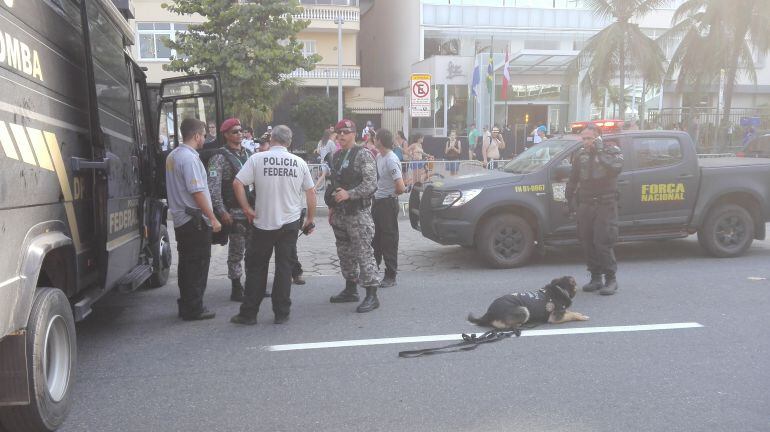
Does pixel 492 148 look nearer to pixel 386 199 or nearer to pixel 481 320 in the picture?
pixel 386 199

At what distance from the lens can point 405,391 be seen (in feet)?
13.2

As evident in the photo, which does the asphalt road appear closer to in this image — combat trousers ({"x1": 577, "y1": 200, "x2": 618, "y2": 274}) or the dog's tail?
the dog's tail

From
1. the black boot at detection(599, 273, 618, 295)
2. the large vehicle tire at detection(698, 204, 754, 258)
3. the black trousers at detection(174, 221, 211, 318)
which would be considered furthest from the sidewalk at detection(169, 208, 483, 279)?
the large vehicle tire at detection(698, 204, 754, 258)

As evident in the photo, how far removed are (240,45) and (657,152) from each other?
12385mm

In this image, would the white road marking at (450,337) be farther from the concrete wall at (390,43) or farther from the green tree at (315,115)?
the concrete wall at (390,43)

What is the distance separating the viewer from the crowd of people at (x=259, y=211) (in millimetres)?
5316

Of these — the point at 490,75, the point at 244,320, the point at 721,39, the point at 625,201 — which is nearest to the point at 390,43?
the point at 490,75

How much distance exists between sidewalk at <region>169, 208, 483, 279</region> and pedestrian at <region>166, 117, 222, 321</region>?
6.49 ft

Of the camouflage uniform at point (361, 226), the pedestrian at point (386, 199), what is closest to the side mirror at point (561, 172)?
the pedestrian at point (386, 199)

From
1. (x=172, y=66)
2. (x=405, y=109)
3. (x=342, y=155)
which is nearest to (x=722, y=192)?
(x=342, y=155)

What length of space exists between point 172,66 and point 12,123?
49.7ft

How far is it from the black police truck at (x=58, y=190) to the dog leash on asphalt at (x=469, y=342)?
7.53 feet

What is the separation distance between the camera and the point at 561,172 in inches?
298

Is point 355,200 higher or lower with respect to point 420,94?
lower
